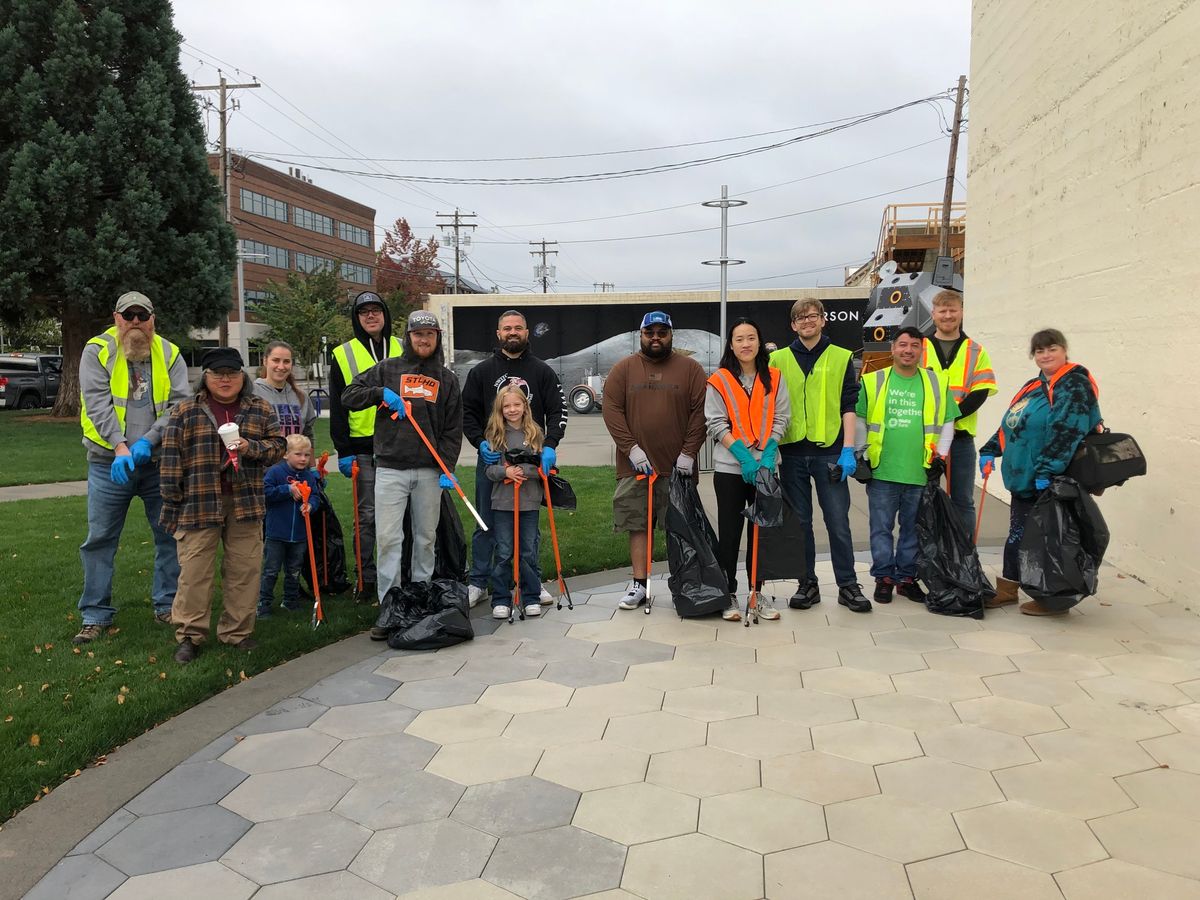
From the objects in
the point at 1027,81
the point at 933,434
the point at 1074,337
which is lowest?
the point at 933,434

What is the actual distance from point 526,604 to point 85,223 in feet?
55.2

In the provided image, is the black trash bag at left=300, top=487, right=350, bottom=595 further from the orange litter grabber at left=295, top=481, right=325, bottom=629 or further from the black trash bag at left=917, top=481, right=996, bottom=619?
the black trash bag at left=917, top=481, right=996, bottom=619

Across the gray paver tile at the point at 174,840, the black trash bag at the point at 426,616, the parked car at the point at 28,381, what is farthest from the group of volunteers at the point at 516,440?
the parked car at the point at 28,381

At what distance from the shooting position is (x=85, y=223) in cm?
1723

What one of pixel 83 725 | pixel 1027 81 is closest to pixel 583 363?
pixel 1027 81

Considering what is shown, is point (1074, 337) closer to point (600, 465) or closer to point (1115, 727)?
point (1115, 727)

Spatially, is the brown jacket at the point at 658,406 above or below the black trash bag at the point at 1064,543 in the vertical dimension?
above

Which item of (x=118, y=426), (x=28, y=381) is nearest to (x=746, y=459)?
(x=118, y=426)

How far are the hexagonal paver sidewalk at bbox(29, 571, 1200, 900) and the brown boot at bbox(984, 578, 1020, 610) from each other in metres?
0.63

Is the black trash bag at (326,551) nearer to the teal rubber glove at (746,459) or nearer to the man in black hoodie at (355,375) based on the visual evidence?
the man in black hoodie at (355,375)

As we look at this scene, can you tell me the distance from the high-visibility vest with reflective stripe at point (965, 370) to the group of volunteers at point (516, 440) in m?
0.01

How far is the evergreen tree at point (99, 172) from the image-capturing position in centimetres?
1638

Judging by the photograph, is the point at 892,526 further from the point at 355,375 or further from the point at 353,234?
the point at 353,234

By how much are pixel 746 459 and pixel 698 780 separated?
221cm
